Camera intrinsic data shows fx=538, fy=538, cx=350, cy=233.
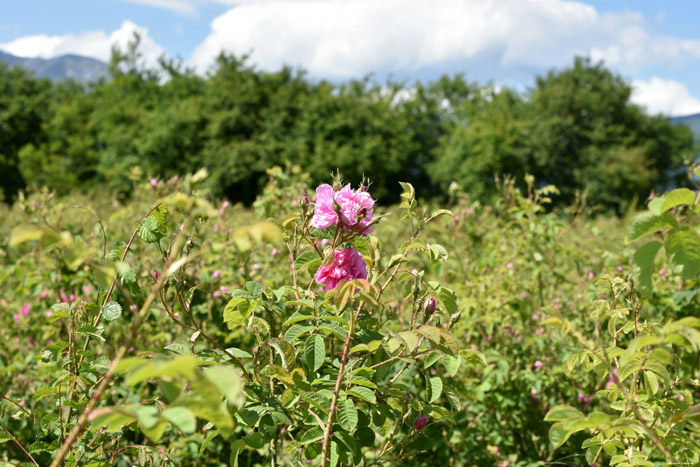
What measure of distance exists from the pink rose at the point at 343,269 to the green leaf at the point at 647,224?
59 centimetres

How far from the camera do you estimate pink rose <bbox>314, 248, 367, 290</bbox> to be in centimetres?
121

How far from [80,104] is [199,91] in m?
7.67

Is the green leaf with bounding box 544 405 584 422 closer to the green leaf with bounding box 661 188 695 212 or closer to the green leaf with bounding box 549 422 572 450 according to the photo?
the green leaf with bounding box 549 422 572 450

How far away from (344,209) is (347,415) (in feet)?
1.41

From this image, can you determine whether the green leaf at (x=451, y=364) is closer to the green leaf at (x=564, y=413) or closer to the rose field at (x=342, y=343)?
the rose field at (x=342, y=343)

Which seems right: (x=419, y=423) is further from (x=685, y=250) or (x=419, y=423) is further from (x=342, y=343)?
(x=685, y=250)

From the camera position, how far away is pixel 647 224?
78 cm

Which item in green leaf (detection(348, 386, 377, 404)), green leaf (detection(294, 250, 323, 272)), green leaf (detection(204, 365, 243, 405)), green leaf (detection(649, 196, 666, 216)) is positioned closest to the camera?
green leaf (detection(204, 365, 243, 405))

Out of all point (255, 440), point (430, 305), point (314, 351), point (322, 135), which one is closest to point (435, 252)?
point (430, 305)

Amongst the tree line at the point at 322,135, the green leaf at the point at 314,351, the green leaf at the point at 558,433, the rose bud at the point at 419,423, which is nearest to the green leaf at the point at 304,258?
the green leaf at the point at 314,351

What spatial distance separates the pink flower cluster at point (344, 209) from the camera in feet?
3.89

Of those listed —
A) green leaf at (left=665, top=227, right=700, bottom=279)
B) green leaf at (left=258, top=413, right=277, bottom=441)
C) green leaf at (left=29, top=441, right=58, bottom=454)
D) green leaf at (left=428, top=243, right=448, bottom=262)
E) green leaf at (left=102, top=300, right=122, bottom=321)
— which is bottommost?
green leaf at (left=29, top=441, right=58, bottom=454)

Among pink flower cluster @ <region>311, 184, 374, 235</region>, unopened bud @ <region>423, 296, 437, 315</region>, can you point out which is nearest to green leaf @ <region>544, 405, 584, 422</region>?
unopened bud @ <region>423, 296, 437, 315</region>

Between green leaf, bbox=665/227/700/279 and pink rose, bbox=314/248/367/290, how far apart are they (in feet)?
2.02
